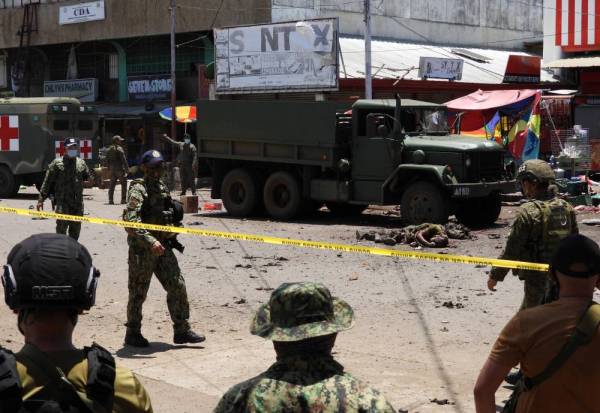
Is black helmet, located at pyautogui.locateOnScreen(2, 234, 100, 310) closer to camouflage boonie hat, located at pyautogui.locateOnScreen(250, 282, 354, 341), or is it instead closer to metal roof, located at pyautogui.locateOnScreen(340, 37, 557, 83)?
camouflage boonie hat, located at pyautogui.locateOnScreen(250, 282, 354, 341)

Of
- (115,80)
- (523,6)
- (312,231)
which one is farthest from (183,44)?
(312,231)

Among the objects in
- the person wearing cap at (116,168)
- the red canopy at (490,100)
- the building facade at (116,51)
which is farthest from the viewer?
the building facade at (116,51)

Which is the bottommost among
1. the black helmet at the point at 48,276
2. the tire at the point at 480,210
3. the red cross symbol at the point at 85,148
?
the tire at the point at 480,210

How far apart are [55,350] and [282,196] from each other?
1585 centimetres

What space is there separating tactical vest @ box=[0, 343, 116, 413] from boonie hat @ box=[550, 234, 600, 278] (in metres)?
1.79

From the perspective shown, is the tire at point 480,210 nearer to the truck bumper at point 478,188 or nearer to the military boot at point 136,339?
the truck bumper at point 478,188

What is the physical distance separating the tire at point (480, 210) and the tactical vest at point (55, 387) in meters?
14.5

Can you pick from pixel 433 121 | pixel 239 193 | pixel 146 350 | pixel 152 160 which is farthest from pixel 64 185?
pixel 433 121

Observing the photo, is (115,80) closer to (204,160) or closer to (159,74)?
(159,74)

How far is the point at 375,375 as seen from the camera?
6969 mm

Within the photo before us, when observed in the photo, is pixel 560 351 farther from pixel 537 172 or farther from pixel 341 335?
pixel 341 335

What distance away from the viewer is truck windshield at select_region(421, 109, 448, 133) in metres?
17.0

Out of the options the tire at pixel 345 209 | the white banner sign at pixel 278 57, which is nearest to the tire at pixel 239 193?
the tire at pixel 345 209

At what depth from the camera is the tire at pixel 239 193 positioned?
18.6 m
